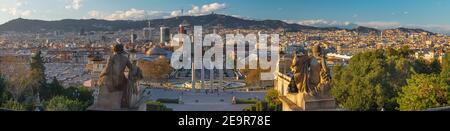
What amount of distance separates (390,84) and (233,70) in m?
21.3

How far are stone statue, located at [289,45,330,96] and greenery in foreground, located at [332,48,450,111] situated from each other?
4360mm

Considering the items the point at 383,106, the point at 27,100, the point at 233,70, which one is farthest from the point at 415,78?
the point at 233,70

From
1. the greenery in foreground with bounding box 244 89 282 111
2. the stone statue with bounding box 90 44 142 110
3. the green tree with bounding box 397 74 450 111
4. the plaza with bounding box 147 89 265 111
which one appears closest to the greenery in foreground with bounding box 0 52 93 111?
the plaza with bounding box 147 89 265 111

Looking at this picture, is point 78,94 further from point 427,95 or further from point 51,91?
point 427,95

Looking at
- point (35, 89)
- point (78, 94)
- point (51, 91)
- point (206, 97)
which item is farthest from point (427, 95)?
point (206, 97)

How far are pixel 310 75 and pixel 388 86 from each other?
304 inches

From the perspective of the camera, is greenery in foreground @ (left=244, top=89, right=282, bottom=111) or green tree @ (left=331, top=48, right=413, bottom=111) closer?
green tree @ (left=331, top=48, right=413, bottom=111)

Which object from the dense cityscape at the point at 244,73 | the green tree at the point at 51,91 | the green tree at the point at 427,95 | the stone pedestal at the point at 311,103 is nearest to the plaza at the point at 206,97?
the dense cityscape at the point at 244,73

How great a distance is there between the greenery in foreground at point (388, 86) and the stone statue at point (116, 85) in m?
6.15

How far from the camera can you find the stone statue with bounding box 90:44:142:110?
464 cm

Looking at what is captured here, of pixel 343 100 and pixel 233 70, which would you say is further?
pixel 233 70

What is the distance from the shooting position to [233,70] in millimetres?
33344

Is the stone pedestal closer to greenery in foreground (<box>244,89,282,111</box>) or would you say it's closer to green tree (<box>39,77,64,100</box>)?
greenery in foreground (<box>244,89,282,111</box>)
